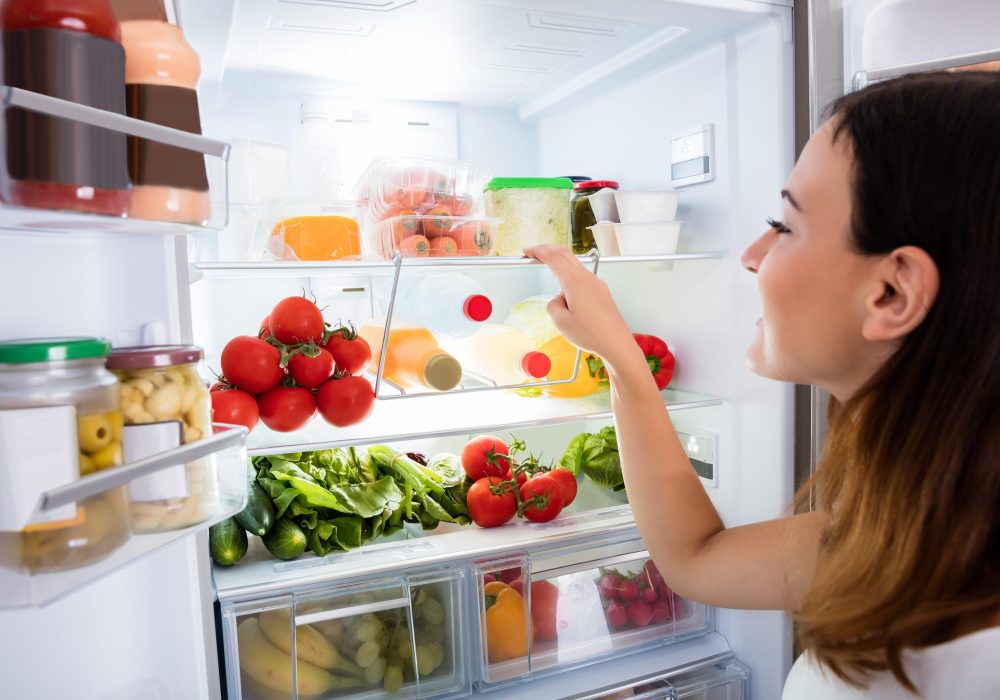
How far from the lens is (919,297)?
707mm

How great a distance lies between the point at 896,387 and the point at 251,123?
1457 millimetres

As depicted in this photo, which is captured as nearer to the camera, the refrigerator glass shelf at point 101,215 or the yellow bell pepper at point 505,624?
the refrigerator glass shelf at point 101,215

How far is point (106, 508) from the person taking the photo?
567 millimetres

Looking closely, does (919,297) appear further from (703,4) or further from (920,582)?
(703,4)

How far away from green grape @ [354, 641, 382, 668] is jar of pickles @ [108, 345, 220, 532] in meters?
0.72

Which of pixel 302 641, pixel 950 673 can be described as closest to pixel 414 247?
pixel 302 641

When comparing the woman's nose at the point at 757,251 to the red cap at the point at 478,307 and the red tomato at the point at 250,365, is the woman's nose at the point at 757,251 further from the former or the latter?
the red tomato at the point at 250,365

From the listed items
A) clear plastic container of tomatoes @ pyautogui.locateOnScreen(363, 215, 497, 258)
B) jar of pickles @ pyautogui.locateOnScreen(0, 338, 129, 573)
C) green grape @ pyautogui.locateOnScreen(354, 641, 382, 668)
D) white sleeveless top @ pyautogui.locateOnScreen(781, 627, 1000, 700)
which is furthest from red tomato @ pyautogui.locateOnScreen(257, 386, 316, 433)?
white sleeveless top @ pyautogui.locateOnScreen(781, 627, 1000, 700)

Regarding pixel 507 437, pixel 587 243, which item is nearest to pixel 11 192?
pixel 587 243

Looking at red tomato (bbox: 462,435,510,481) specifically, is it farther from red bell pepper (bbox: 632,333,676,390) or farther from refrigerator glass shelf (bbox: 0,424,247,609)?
refrigerator glass shelf (bbox: 0,424,247,609)

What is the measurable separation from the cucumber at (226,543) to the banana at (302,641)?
4.9 inches

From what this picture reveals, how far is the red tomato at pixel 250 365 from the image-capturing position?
46.6 inches

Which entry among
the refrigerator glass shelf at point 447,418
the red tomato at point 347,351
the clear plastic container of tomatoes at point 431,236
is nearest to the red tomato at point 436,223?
the clear plastic container of tomatoes at point 431,236

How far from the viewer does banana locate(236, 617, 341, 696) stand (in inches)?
48.7
